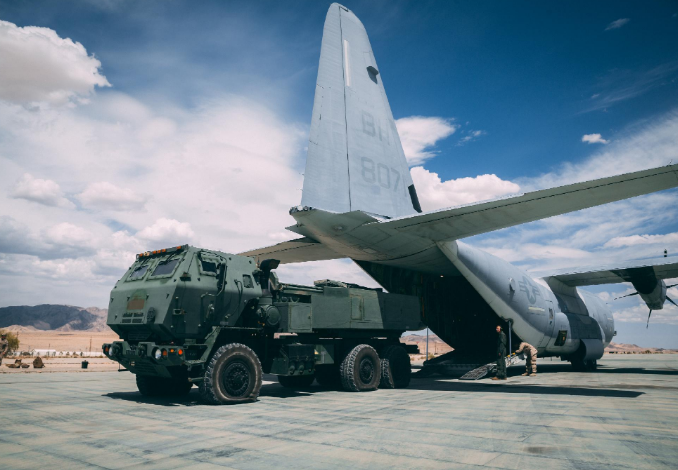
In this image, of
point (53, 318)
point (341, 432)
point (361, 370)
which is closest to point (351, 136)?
point (361, 370)

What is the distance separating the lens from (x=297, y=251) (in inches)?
604

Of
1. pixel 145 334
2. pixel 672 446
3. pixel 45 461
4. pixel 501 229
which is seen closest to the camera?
pixel 45 461

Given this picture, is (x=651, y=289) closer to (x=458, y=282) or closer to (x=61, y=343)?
(x=458, y=282)

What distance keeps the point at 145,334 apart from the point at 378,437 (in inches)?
214

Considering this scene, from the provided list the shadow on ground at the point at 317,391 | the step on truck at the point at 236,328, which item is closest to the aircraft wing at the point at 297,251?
the step on truck at the point at 236,328

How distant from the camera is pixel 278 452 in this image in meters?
5.07

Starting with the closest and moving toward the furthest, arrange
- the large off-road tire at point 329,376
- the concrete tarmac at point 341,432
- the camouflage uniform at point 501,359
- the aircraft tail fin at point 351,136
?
the concrete tarmac at point 341,432
the aircraft tail fin at point 351,136
the large off-road tire at point 329,376
the camouflage uniform at point 501,359

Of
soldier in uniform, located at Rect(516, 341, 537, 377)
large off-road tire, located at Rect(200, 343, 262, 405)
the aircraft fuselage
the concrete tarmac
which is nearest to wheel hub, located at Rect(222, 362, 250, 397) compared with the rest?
large off-road tire, located at Rect(200, 343, 262, 405)

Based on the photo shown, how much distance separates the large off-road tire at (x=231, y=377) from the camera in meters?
8.54

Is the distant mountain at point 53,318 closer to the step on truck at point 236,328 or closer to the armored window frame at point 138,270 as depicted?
the armored window frame at point 138,270

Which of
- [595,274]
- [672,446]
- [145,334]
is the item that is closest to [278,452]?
[672,446]

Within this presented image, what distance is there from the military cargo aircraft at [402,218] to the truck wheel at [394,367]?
2.82 meters

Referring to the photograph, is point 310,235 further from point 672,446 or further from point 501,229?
point 672,446

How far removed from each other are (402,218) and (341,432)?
6553 mm
